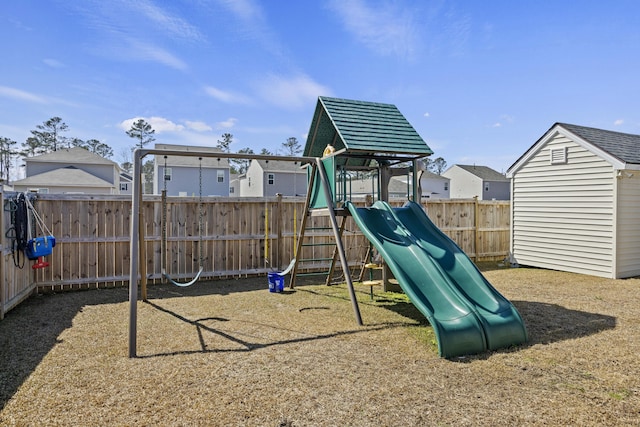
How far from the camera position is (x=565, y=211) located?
8.88 metres

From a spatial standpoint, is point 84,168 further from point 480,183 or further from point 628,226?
point 480,183

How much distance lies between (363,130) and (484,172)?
1333 inches

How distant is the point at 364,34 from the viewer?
8.49 meters

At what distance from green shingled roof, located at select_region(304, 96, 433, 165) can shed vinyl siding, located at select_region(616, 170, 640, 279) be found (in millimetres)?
4833

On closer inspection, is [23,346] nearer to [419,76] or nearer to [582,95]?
[419,76]

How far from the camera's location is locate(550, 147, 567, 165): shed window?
884 centimetres

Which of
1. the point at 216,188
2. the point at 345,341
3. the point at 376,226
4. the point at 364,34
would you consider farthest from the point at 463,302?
the point at 216,188

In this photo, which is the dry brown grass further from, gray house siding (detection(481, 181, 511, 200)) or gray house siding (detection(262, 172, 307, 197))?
gray house siding (detection(481, 181, 511, 200))

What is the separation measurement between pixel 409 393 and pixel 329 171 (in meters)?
4.04

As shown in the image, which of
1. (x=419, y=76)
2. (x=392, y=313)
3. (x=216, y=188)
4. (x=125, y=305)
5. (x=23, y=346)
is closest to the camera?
(x=23, y=346)

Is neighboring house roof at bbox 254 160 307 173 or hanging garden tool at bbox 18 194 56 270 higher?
neighboring house roof at bbox 254 160 307 173

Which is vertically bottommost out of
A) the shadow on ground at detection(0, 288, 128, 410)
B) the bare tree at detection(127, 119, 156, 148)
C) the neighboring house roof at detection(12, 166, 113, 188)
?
the shadow on ground at detection(0, 288, 128, 410)

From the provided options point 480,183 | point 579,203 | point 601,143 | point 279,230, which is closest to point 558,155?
point 601,143

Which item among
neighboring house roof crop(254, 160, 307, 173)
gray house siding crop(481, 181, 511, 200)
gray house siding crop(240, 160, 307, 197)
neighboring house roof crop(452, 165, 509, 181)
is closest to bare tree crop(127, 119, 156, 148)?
gray house siding crop(240, 160, 307, 197)
